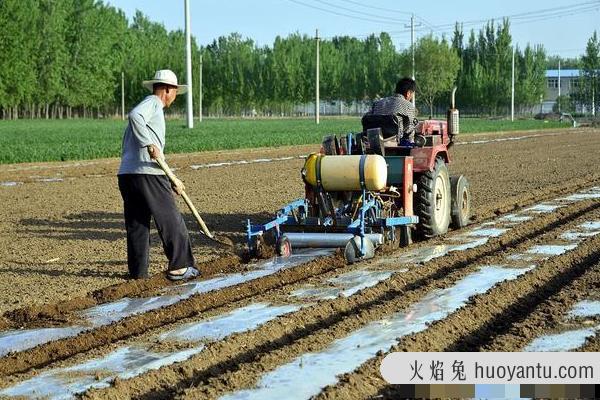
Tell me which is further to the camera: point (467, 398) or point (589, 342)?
point (589, 342)

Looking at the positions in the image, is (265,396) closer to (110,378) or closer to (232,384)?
(232,384)

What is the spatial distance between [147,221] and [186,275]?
0.59m

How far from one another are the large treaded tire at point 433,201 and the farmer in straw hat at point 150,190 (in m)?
2.94

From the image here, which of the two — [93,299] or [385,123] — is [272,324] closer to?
[93,299]

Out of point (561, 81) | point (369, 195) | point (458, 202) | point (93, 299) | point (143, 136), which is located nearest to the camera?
point (93, 299)

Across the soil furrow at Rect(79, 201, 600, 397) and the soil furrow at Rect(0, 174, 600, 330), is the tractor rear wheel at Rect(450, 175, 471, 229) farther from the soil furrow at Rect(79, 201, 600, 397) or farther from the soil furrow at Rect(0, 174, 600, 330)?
the soil furrow at Rect(0, 174, 600, 330)

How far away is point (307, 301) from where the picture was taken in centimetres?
699

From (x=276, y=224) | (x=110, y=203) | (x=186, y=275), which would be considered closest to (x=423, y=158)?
(x=276, y=224)

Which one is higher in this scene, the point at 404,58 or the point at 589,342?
the point at 404,58

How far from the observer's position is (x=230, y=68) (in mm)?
97688

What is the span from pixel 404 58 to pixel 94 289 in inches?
2693

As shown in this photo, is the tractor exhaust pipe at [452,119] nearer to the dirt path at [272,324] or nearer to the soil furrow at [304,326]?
the soil furrow at [304,326]

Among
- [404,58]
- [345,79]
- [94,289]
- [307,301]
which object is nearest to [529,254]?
[307,301]

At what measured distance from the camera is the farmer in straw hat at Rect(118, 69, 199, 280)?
26.4 feet
